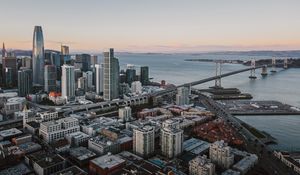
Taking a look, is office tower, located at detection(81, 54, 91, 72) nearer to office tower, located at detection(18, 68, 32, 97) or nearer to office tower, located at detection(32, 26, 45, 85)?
office tower, located at detection(32, 26, 45, 85)

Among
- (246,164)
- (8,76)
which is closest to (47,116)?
(246,164)

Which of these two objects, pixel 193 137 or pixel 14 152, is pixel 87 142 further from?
pixel 193 137

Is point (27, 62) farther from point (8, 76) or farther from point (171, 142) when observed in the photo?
point (171, 142)

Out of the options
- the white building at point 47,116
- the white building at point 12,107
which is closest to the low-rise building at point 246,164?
the white building at point 47,116

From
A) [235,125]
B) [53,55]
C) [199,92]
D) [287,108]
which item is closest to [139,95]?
[199,92]

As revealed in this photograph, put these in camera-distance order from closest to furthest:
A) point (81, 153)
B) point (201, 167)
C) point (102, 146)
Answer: point (201, 167) < point (81, 153) < point (102, 146)

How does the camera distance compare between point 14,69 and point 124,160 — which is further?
point 14,69

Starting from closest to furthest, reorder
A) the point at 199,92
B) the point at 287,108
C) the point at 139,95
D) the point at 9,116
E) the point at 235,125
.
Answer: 1. the point at 235,125
2. the point at 9,116
3. the point at 287,108
4. the point at 139,95
5. the point at 199,92

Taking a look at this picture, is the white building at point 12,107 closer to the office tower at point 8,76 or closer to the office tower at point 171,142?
the office tower at point 8,76
